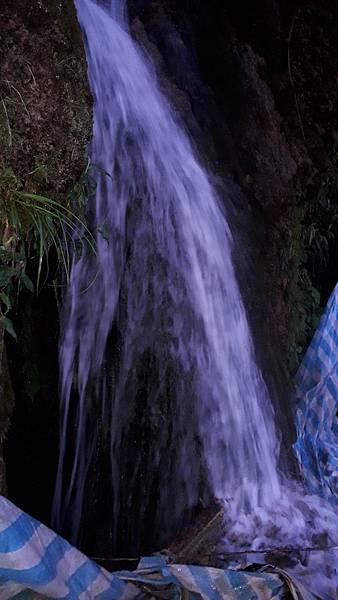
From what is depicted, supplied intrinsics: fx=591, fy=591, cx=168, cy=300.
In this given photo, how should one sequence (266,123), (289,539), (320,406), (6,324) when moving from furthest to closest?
1. (266,123)
2. (320,406)
3. (289,539)
4. (6,324)

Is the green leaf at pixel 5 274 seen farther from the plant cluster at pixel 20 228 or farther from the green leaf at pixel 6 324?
the green leaf at pixel 6 324

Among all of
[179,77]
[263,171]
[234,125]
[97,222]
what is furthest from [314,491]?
[179,77]

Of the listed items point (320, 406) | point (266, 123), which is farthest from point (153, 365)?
point (266, 123)

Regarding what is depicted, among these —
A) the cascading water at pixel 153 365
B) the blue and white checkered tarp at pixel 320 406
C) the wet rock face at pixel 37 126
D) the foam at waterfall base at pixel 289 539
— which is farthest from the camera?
the blue and white checkered tarp at pixel 320 406

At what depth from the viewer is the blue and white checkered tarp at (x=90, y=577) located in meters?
1.88

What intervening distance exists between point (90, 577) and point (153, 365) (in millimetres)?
1723

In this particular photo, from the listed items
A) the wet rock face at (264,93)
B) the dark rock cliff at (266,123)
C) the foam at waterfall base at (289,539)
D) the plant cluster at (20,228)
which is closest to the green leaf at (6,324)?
the plant cluster at (20,228)

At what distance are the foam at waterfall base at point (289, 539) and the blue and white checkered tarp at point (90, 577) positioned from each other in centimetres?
56

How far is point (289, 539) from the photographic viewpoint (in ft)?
11.6

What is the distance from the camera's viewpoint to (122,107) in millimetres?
4199

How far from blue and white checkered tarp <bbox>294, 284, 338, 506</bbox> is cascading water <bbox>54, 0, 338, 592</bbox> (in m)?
0.85

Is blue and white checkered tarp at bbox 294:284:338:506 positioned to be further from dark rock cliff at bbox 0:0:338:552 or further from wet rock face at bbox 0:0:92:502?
wet rock face at bbox 0:0:92:502

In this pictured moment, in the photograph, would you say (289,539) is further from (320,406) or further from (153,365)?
(320,406)

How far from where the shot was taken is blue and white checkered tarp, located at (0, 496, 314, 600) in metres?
1.88
